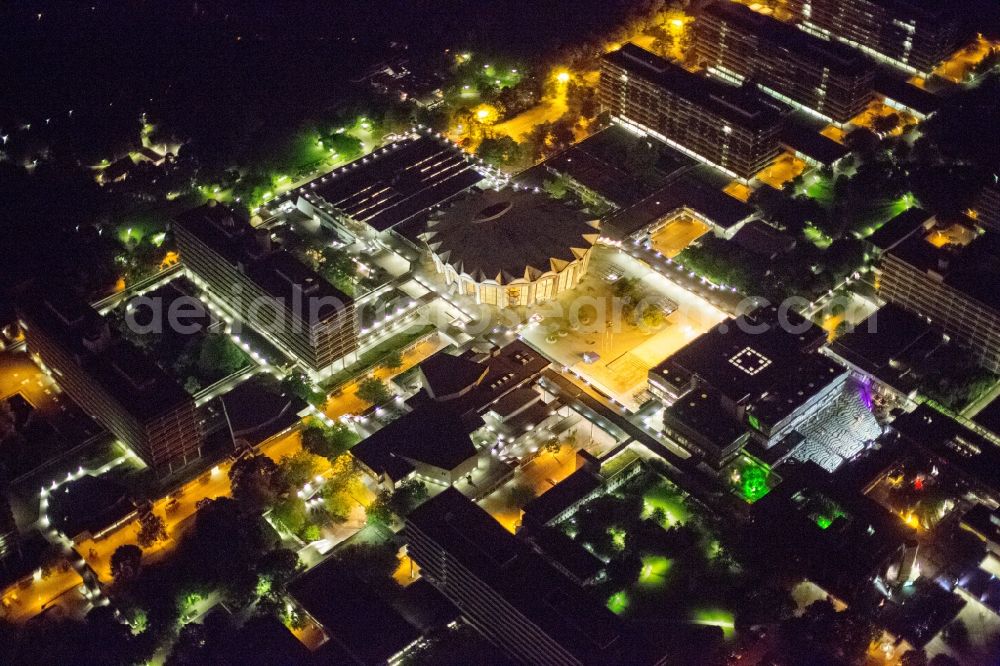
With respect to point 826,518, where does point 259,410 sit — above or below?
above

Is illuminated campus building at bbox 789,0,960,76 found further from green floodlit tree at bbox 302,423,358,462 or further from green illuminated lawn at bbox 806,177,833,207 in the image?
green floodlit tree at bbox 302,423,358,462

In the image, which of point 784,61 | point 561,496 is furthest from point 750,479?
point 784,61

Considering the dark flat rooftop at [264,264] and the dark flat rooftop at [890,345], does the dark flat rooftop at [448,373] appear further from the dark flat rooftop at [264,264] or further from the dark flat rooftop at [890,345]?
the dark flat rooftop at [890,345]

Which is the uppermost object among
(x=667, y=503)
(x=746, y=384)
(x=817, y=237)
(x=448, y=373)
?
(x=746, y=384)

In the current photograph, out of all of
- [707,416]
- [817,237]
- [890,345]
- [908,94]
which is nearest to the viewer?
[707,416]

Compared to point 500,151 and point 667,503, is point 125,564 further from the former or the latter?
point 500,151

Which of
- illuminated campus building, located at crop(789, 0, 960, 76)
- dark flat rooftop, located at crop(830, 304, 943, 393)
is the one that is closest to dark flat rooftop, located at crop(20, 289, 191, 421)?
dark flat rooftop, located at crop(830, 304, 943, 393)
